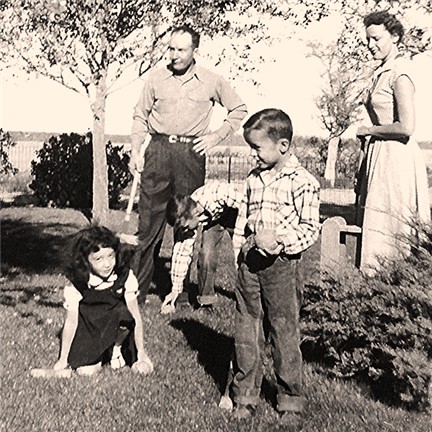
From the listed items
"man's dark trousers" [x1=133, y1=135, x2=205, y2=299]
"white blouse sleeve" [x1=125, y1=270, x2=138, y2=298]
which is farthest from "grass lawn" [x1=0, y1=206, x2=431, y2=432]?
"white blouse sleeve" [x1=125, y1=270, x2=138, y2=298]

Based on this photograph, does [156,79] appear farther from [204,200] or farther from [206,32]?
[206,32]

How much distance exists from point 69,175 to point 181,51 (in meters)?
12.7

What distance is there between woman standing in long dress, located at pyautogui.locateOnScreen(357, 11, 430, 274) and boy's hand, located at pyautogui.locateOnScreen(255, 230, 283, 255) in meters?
2.05

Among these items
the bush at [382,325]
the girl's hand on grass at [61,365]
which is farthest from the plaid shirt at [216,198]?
the girl's hand on grass at [61,365]

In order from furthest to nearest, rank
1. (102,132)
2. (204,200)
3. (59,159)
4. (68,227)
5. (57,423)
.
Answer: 1. (59,159)
2. (102,132)
3. (68,227)
4. (204,200)
5. (57,423)

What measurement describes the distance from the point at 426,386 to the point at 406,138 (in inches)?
90.3

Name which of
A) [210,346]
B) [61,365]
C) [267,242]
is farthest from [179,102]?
[267,242]

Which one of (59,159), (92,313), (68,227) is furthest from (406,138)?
(59,159)

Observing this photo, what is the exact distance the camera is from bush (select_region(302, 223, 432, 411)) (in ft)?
14.9

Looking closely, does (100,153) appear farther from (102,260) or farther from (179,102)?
(102,260)

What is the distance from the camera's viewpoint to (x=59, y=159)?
19.3 meters

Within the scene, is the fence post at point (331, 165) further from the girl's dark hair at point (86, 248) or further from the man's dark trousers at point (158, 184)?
the girl's dark hair at point (86, 248)

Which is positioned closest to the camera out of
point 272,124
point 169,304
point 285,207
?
point 272,124

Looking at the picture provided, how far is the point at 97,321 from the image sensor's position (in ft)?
17.2
